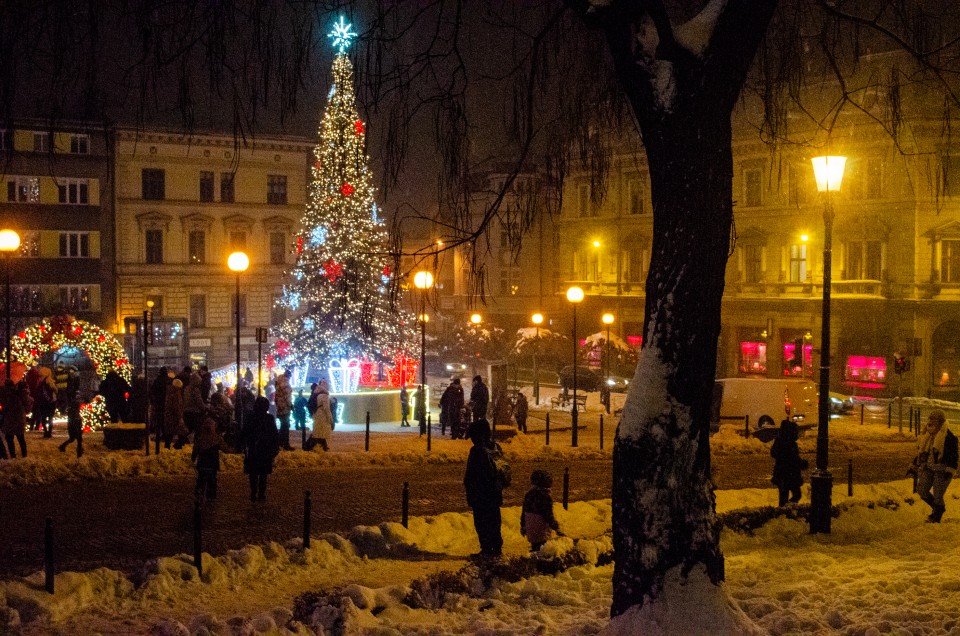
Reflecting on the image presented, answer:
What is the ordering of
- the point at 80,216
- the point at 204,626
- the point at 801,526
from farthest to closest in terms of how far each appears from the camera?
1. the point at 80,216
2. the point at 801,526
3. the point at 204,626

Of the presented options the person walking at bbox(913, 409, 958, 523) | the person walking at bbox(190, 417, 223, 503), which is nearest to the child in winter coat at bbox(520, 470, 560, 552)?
the person walking at bbox(190, 417, 223, 503)

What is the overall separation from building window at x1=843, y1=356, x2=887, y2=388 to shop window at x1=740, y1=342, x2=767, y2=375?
5.31 metres

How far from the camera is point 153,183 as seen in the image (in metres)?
59.8

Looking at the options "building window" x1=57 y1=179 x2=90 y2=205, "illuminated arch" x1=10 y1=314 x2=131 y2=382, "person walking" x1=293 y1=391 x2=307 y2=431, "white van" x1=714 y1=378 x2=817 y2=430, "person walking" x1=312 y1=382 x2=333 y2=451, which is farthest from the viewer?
"building window" x1=57 y1=179 x2=90 y2=205

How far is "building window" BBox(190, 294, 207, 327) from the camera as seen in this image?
6106 cm

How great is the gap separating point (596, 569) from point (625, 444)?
3.35 metres

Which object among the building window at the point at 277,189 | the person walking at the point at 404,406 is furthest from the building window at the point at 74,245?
the person walking at the point at 404,406

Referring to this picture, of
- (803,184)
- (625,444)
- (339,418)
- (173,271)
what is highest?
(803,184)

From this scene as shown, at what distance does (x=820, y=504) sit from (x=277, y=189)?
54.7 metres

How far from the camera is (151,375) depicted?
37.1 meters

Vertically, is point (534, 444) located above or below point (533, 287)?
below

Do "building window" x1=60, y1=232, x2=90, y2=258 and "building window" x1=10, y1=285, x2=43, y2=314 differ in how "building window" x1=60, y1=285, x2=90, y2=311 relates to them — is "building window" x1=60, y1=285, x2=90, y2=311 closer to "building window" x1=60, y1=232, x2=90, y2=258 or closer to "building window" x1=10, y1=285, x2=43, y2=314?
"building window" x1=10, y1=285, x2=43, y2=314

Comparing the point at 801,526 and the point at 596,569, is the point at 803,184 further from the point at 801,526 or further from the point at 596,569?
the point at 596,569

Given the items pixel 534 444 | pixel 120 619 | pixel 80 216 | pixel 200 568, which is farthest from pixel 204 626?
pixel 80 216
